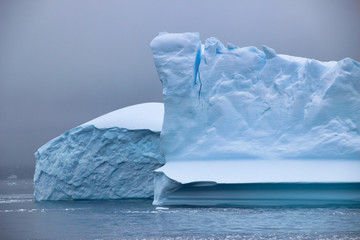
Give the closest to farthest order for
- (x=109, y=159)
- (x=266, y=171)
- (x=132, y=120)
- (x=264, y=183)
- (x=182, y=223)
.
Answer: (x=182, y=223), (x=264, y=183), (x=266, y=171), (x=109, y=159), (x=132, y=120)

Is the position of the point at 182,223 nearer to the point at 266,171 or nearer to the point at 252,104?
the point at 266,171

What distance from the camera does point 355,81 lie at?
1392 centimetres

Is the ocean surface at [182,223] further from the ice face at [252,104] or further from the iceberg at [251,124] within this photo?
the ice face at [252,104]

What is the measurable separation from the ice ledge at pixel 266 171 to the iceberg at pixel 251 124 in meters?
0.02

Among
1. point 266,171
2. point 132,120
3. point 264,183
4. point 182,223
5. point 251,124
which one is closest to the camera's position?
point 182,223

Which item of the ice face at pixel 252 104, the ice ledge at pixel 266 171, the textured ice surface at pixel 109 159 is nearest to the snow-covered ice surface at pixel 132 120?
the textured ice surface at pixel 109 159

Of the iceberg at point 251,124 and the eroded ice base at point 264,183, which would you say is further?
the iceberg at point 251,124

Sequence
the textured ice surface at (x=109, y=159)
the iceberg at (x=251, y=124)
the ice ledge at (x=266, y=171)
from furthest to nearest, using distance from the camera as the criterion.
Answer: the textured ice surface at (x=109, y=159), the iceberg at (x=251, y=124), the ice ledge at (x=266, y=171)

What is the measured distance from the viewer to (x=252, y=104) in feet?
47.2

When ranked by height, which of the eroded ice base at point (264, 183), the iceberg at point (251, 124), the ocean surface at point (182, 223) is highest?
the iceberg at point (251, 124)

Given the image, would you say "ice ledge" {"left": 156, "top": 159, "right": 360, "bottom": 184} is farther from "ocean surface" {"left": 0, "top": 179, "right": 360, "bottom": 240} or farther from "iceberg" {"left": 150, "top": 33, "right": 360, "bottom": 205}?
"ocean surface" {"left": 0, "top": 179, "right": 360, "bottom": 240}

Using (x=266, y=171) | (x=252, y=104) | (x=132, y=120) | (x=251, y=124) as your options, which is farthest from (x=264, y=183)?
(x=132, y=120)

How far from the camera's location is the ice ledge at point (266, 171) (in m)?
12.8

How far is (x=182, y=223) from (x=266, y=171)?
8.57 ft
